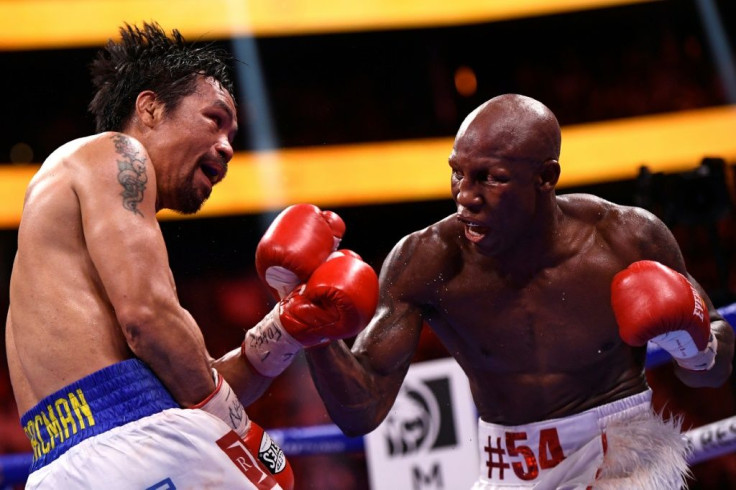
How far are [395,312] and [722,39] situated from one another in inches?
280

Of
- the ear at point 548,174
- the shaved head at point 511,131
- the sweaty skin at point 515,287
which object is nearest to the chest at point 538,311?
the sweaty skin at point 515,287

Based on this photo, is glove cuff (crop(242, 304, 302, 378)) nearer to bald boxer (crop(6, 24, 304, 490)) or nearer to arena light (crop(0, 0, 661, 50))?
bald boxer (crop(6, 24, 304, 490))

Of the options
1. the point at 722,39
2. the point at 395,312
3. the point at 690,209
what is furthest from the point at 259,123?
the point at 395,312

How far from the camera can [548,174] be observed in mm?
2432

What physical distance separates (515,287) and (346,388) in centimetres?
53

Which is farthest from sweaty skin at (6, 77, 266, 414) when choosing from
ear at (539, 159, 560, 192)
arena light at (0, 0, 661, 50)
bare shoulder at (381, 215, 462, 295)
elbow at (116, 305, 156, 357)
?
arena light at (0, 0, 661, 50)

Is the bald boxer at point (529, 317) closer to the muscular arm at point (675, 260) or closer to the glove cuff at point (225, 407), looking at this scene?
the muscular arm at point (675, 260)

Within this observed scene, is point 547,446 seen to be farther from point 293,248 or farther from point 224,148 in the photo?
point 224,148

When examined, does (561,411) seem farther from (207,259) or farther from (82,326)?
(207,259)

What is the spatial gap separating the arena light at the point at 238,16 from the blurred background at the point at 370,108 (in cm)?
1

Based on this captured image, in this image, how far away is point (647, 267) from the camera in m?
2.31

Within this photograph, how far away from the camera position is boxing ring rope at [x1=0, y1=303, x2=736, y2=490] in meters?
3.18

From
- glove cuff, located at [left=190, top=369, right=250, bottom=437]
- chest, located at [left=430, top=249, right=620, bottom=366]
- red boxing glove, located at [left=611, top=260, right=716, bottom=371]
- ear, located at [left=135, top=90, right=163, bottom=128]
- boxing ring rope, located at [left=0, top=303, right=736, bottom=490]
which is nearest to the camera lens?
glove cuff, located at [left=190, top=369, right=250, bottom=437]

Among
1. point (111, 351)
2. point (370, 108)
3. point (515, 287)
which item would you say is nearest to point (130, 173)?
point (111, 351)
